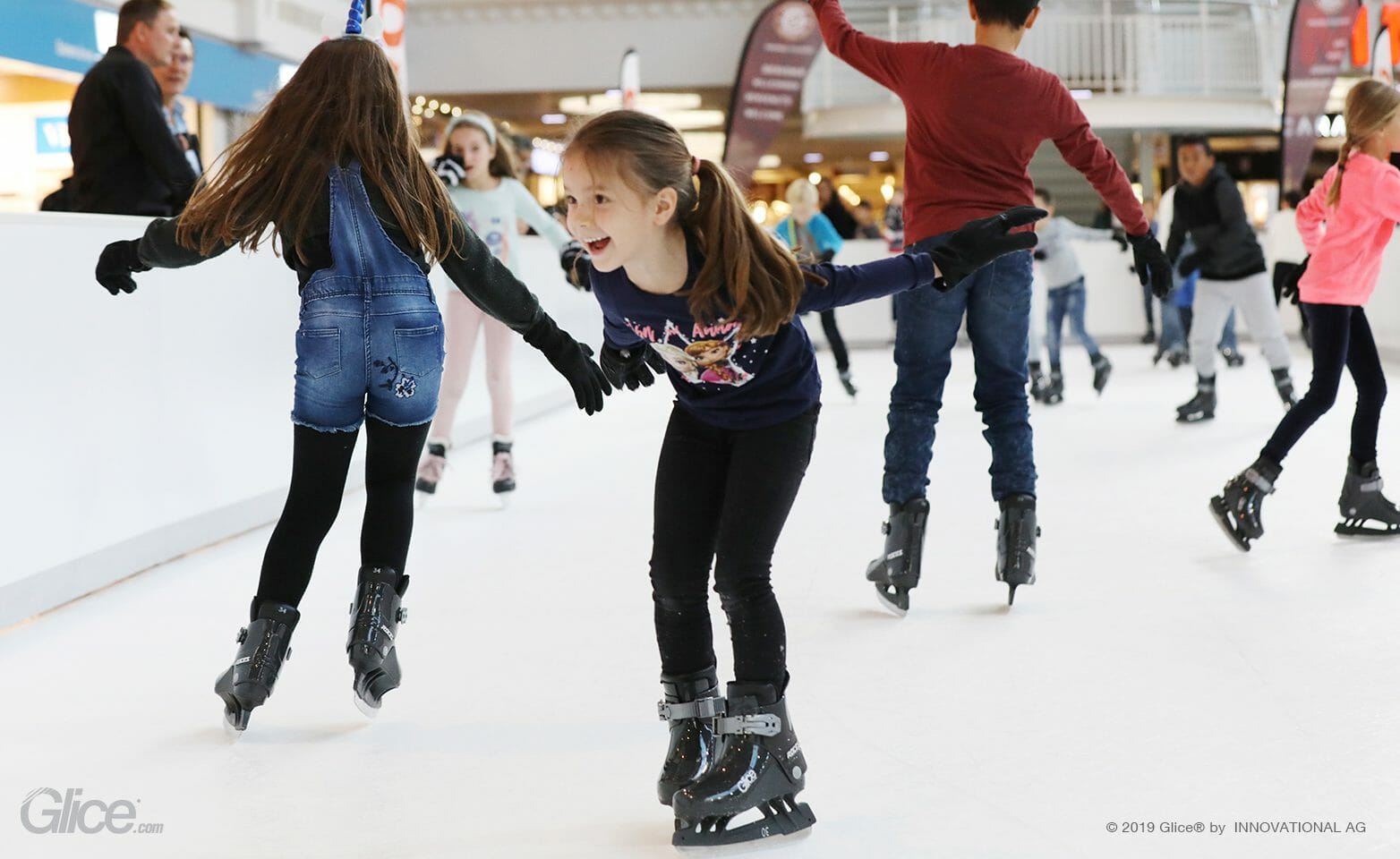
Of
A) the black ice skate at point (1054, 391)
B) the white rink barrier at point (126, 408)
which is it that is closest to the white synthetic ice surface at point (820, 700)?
the white rink barrier at point (126, 408)

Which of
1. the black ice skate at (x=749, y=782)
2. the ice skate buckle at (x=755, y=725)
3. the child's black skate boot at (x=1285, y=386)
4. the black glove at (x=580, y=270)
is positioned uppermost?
the black glove at (x=580, y=270)

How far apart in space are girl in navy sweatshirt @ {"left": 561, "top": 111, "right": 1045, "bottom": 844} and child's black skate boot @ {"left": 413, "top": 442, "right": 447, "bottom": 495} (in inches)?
100

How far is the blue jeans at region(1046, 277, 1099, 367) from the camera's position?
738 cm

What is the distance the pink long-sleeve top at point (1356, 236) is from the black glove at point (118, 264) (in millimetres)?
2631

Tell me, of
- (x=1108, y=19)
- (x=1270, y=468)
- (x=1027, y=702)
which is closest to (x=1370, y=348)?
(x=1270, y=468)

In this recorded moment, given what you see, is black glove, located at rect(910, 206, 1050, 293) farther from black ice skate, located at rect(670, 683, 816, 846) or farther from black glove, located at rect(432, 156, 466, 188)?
black glove, located at rect(432, 156, 466, 188)

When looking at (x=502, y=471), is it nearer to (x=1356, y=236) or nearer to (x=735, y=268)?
(x=1356, y=236)

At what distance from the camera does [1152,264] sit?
273cm

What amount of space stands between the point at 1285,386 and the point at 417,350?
4829 millimetres

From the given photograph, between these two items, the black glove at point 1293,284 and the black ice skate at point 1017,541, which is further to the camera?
the black glove at point 1293,284

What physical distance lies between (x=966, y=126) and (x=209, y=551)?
221cm

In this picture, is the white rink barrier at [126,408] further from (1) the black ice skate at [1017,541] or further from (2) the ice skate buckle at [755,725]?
(1) the black ice skate at [1017,541]

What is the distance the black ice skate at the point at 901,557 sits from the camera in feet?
9.15

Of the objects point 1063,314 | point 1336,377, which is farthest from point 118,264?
point 1063,314
